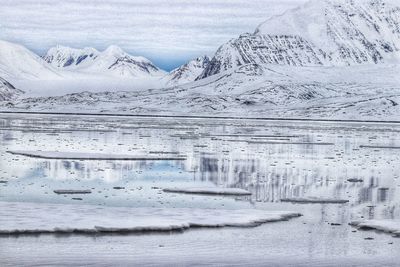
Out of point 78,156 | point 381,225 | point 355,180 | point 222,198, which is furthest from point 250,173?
point 381,225

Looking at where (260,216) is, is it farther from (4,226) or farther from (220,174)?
(220,174)

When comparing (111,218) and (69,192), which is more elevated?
(69,192)

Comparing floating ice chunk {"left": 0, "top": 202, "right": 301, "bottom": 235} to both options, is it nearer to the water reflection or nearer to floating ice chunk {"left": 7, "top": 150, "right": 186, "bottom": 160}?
the water reflection

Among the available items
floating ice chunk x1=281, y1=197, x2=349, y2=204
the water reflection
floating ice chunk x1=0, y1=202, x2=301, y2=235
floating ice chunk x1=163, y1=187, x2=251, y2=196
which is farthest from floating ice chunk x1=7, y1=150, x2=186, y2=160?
floating ice chunk x1=0, y1=202, x2=301, y2=235

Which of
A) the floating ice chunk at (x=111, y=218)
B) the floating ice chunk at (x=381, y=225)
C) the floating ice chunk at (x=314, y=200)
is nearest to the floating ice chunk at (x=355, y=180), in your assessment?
the floating ice chunk at (x=314, y=200)

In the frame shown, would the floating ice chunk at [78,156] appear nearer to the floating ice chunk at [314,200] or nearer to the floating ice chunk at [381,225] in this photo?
the floating ice chunk at [314,200]

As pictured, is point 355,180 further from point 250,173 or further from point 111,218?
point 111,218

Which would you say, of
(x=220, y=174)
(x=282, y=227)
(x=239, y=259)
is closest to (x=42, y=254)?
(x=239, y=259)
